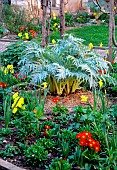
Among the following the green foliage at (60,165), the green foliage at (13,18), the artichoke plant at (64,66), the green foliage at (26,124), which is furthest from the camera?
the green foliage at (13,18)

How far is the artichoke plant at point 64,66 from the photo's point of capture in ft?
18.7

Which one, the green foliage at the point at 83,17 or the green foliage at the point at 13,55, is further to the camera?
the green foliage at the point at 83,17

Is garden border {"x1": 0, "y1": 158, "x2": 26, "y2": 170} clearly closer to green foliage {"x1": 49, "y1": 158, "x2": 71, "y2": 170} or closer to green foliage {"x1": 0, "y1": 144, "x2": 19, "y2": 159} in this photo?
green foliage {"x1": 0, "y1": 144, "x2": 19, "y2": 159}

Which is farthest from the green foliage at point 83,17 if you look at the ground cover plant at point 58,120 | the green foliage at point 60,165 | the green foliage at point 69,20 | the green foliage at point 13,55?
the green foliage at point 60,165

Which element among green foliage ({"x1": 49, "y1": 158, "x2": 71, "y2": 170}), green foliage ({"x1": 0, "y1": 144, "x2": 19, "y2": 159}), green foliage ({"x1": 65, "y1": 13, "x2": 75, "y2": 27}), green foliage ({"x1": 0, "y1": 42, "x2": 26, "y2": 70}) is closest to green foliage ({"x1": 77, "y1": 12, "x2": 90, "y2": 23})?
green foliage ({"x1": 65, "y1": 13, "x2": 75, "y2": 27})

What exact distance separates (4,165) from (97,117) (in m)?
1.14

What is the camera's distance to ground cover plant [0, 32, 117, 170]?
411cm

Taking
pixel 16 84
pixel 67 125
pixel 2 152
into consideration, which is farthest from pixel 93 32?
pixel 2 152

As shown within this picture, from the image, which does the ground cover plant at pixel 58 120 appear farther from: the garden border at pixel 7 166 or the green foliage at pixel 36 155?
the garden border at pixel 7 166

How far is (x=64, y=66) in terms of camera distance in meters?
5.92

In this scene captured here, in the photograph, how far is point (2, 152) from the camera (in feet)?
14.4

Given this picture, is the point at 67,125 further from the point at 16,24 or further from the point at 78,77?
the point at 16,24

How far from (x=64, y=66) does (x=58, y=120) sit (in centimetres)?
100

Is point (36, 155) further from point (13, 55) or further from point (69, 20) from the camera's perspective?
point (69, 20)
